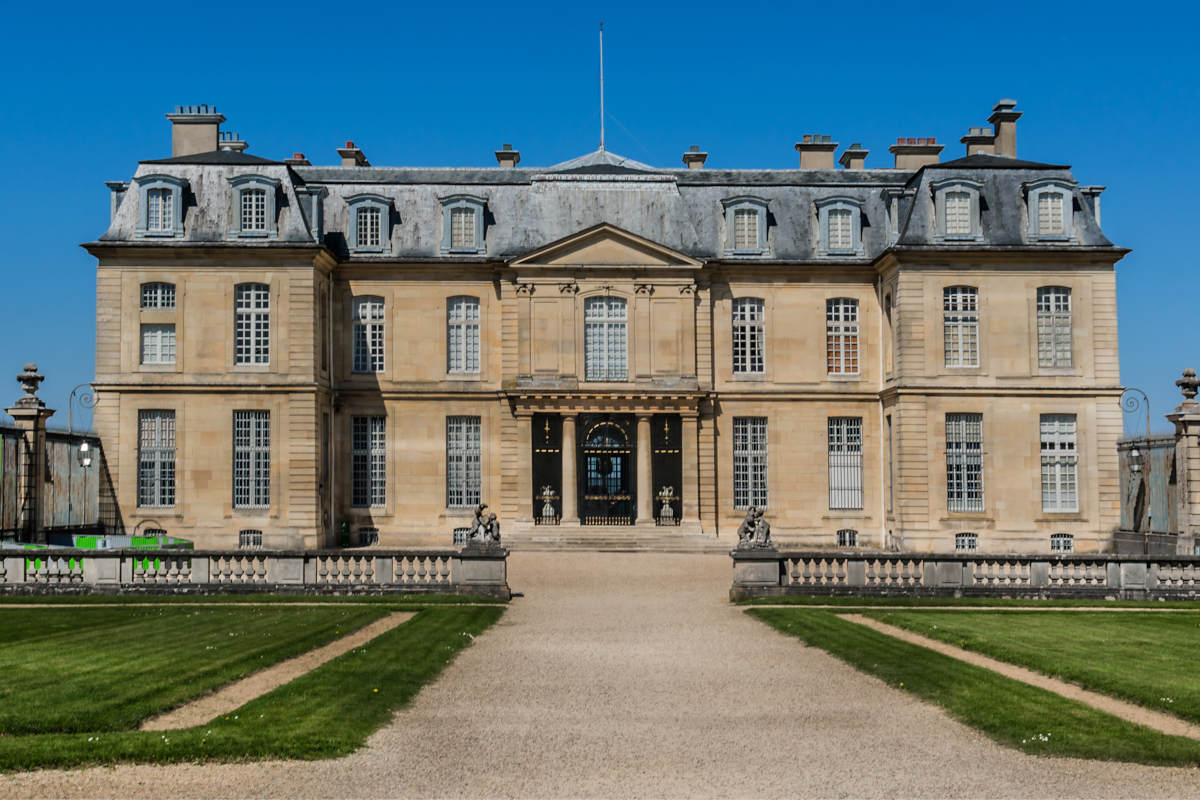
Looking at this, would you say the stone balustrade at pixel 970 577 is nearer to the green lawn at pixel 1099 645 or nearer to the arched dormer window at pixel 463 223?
the green lawn at pixel 1099 645

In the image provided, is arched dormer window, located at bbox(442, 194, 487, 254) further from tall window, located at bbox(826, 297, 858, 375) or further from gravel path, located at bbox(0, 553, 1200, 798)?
gravel path, located at bbox(0, 553, 1200, 798)

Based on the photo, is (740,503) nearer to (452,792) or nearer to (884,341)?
(884,341)

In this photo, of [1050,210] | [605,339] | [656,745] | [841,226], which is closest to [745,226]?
[841,226]

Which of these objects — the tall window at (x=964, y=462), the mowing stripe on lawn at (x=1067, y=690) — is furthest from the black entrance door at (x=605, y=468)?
the mowing stripe on lawn at (x=1067, y=690)

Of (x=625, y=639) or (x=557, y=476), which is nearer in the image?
(x=625, y=639)

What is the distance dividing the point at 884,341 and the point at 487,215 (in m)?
12.0

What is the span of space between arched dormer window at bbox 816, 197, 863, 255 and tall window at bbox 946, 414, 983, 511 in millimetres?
5757

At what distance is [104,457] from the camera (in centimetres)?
3422

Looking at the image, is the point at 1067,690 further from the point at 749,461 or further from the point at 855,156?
the point at 855,156

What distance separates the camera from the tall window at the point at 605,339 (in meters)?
36.0

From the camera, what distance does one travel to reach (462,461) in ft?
120

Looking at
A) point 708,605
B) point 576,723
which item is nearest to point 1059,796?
point 576,723

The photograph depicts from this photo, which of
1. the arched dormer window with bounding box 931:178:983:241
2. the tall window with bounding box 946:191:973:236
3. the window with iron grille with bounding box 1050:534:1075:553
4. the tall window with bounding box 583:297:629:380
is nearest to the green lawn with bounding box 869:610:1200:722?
the window with iron grille with bounding box 1050:534:1075:553

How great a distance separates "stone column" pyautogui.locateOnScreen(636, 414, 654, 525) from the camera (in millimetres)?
35469
